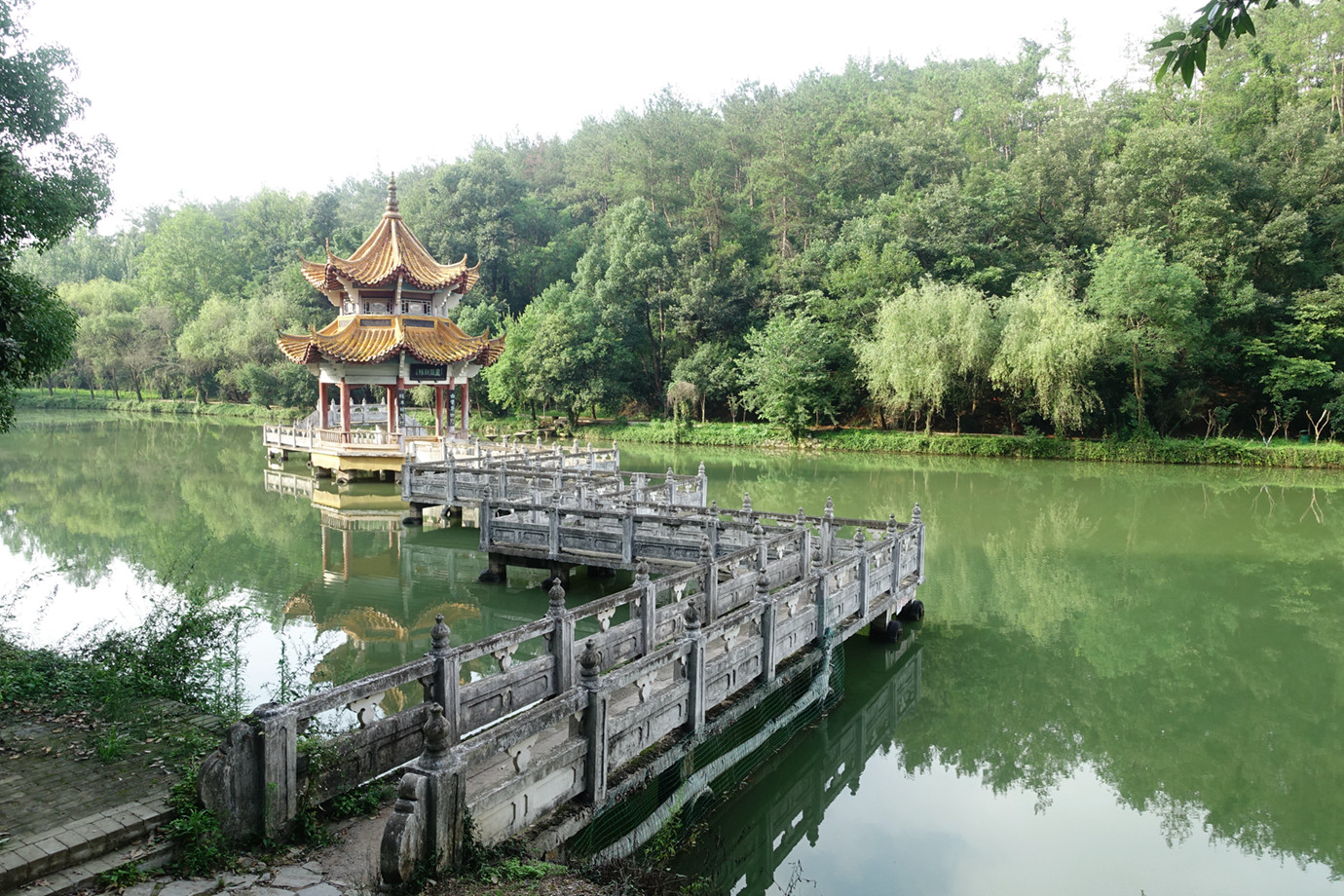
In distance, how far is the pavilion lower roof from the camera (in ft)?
→ 78.3

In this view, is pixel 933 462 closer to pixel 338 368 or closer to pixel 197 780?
pixel 338 368

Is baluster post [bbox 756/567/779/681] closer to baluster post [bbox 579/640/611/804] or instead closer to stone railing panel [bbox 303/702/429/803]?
baluster post [bbox 579/640/611/804]

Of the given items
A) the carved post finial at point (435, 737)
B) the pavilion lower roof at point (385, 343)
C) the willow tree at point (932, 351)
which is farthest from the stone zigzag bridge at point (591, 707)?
the willow tree at point (932, 351)

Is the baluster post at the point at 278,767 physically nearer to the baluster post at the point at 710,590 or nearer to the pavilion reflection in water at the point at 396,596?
the pavilion reflection in water at the point at 396,596

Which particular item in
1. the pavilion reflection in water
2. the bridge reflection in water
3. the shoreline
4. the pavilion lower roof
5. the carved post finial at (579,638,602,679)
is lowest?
the bridge reflection in water

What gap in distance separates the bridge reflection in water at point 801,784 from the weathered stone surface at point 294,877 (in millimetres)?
2496

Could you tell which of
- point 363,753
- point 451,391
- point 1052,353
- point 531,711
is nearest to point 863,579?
point 531,711

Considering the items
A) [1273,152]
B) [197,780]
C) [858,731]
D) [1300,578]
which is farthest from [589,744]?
[1273,152]

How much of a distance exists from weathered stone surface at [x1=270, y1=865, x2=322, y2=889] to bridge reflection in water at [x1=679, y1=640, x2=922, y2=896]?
98.3 inches

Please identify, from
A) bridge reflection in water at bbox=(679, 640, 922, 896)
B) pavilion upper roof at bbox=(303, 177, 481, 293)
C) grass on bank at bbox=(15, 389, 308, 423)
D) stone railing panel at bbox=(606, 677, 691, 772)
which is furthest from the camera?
grass on bank at bbox=(15, 389, 308, 423)

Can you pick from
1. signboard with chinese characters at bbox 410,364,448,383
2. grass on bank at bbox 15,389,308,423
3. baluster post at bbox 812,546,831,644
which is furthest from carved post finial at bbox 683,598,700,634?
grass on bank at bbox 15,389,308,423

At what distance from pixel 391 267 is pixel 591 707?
2223cm

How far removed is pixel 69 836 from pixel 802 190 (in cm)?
4554

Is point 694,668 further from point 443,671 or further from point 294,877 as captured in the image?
point 294,877
